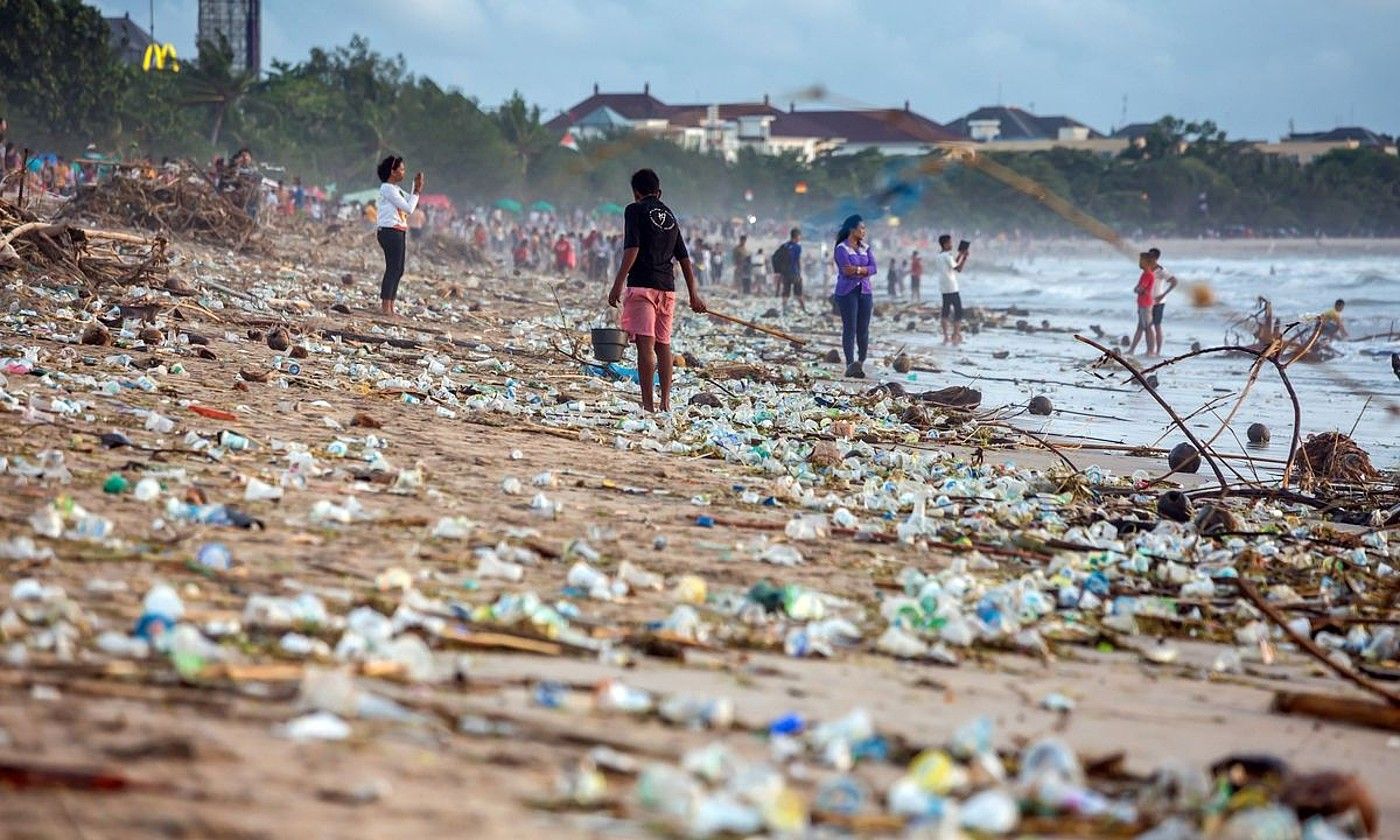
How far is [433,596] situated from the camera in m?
3.49

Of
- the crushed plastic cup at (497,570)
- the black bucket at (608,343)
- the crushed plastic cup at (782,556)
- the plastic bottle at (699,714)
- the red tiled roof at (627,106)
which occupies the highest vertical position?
the red tiled roof at (627,106)

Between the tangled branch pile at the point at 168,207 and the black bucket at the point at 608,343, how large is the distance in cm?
811

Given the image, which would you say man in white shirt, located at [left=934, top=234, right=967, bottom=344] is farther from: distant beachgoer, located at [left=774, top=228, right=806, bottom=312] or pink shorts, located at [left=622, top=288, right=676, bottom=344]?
pink shorts, located at [left=622, top=288, right=676, bottom=344]

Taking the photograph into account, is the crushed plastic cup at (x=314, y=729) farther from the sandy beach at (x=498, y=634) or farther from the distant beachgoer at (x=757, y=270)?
the distant beachgoer at (x=757, y=270)

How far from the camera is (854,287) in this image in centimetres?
1241

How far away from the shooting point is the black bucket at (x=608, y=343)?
10500mm

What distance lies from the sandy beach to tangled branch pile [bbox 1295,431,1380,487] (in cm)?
76

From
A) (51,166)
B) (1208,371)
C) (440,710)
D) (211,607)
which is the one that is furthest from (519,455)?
(51,166)

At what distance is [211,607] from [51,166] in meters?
30.3

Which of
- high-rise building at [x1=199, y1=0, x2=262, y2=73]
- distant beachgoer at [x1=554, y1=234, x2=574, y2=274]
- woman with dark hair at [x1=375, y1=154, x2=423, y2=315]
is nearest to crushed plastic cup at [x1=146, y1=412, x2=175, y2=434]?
woman with dark hair at [x1=375, y1=154, x2=423, y2=315]

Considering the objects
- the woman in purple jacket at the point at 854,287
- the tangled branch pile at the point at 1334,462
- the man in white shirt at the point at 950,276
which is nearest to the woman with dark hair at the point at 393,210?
the woman in purple jacket at the point at 854,287

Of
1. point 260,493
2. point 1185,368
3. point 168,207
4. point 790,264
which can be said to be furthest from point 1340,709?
point 790,264

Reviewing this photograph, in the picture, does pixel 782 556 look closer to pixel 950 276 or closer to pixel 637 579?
pixel 637 579

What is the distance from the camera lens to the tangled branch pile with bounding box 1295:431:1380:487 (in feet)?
23.5
